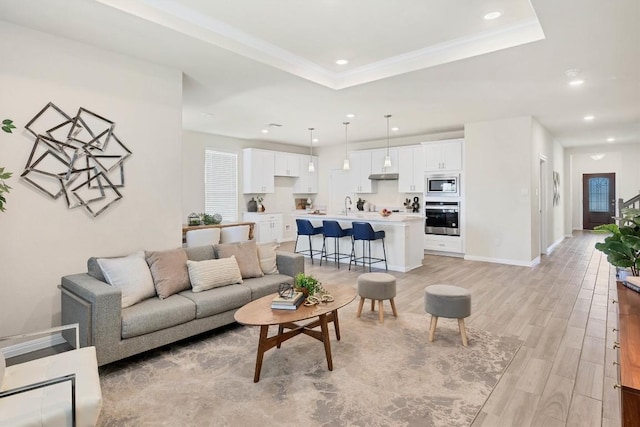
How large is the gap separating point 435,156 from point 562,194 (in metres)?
5.88

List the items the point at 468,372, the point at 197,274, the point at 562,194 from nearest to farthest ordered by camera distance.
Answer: the point at 468,372, the point at 197,274, the point at 562,194

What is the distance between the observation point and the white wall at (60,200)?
10.1 ft

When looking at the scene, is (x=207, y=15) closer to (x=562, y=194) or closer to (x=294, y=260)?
(x=294, y=260)

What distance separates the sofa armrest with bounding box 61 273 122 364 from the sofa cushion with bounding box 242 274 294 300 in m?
1.23

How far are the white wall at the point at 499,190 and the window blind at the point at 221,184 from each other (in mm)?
5341

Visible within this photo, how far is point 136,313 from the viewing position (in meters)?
2.83

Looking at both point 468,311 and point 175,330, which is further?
point 468,311

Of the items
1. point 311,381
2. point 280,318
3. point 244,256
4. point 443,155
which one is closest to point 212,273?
point 244,256

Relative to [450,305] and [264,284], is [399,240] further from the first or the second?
[264,284]

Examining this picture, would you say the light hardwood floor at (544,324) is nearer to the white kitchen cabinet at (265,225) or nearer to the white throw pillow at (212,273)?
the white throw pillow at (212,273)

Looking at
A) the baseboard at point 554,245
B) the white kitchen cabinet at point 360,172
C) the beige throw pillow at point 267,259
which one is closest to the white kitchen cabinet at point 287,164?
the white kitchen cabinet at point 360,172

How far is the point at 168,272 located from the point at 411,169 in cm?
633

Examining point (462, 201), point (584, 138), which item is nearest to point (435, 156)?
point (462, 201)

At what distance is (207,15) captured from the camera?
10.8 ft
